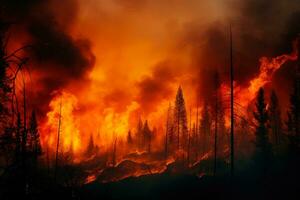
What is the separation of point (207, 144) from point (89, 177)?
147 ft

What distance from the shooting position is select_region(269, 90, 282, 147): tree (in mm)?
92412

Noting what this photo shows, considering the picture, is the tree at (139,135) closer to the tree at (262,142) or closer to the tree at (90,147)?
the tree at (90,147)

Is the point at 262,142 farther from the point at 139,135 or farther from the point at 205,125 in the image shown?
the point at 139,135

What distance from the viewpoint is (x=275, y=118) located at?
326ft

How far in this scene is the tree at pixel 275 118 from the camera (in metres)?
92.4

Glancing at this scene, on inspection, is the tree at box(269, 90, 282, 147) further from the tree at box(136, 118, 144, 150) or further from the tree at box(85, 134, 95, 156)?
the tree at box(85, 134, 95, 156)

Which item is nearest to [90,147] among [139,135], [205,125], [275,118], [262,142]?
[139,135]

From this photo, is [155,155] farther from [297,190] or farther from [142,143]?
[297,190]

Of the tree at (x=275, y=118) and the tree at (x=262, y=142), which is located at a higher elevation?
the tree at (x=275, y=118)

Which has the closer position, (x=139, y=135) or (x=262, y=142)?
(x=262, y=142)

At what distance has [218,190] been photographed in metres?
50.2

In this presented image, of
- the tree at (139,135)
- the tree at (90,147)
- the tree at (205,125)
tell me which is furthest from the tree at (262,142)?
the tree at (90,147)

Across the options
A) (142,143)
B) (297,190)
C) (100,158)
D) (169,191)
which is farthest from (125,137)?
(297,190)

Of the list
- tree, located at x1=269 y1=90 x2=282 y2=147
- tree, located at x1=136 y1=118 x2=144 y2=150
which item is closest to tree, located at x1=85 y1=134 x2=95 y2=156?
tree, located at x1=136 y1=118 x2=144 y2=150
